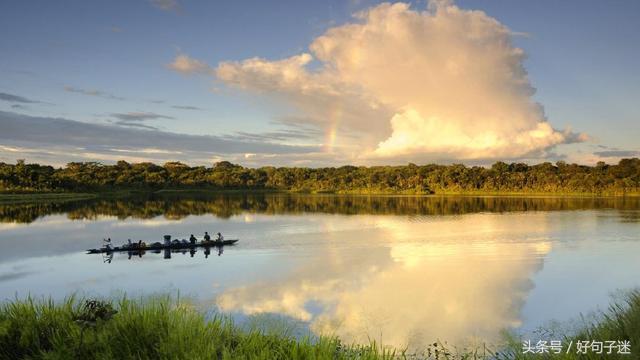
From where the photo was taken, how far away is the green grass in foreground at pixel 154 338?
19.0 ft

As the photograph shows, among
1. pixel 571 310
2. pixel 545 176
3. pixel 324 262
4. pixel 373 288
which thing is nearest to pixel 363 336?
pixel 373 288

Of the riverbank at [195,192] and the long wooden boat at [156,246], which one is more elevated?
the riverbank at [195,192]

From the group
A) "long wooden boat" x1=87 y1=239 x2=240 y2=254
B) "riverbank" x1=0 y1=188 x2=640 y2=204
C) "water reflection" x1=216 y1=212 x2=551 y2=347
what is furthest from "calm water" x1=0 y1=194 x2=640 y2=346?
"riverbank" x1=0 y1=188 x2=640 y2=204

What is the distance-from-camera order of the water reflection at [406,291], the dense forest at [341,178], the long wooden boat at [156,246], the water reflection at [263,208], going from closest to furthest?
the water reflection at [406,291] < the long wooden boat at [156,246] < the water reflection at [263,208] < the dense forest at [341,178]

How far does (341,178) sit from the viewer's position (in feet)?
381

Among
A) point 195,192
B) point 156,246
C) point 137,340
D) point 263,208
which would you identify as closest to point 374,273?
→ point 156,246

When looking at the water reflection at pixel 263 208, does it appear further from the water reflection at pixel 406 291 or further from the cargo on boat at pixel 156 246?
the water reflection at pixel 406 291

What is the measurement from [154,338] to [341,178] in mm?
109948

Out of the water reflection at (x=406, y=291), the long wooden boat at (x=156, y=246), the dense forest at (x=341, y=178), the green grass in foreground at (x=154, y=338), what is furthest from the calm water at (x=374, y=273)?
the dense forest at (x=341, y=178)

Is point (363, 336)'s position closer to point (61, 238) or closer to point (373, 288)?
point (373, 288)

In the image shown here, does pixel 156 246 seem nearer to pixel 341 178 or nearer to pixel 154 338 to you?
pixel 154 338

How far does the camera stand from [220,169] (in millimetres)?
125875

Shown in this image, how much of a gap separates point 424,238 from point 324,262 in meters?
9.31

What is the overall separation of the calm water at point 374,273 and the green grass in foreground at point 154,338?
12.2 ft
